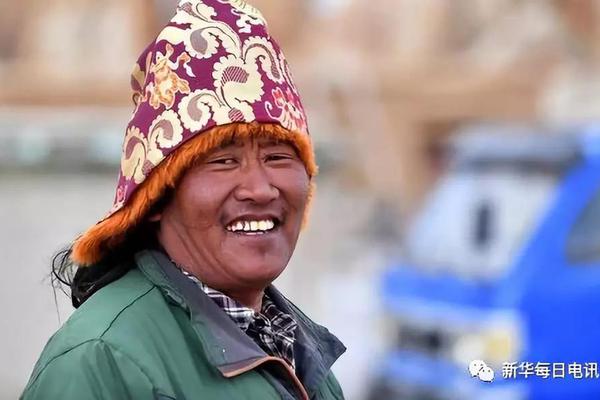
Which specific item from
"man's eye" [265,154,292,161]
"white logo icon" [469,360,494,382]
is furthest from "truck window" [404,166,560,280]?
"man's eye" [265,154,292,161]

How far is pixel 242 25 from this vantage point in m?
2.07

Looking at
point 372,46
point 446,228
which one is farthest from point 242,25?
point 372,46

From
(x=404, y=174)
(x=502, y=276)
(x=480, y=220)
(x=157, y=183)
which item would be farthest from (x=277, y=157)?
(x=404, y=174)

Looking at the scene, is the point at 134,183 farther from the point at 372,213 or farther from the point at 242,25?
the point at 372,213

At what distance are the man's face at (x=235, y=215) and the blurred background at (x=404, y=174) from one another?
18.9 inches

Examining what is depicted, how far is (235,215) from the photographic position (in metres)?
2.02

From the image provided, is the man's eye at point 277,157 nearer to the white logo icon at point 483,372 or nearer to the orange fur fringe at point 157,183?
the orange fur fringe at point 157,183

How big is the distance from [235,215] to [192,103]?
0.19 m

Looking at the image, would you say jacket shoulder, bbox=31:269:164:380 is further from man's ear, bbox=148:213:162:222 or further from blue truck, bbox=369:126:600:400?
blue truck, bbox=369:126:600:400

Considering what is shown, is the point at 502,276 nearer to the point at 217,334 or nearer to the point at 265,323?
the point at 265,323

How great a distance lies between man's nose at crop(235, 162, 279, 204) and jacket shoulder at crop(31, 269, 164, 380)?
20 centimetres

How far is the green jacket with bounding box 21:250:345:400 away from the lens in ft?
5.97

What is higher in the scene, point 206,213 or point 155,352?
point 206,213

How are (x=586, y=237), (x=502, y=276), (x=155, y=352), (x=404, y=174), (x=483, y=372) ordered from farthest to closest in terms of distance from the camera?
1. (x=404, y=174)
2. (x=586, y=237)
3. (x=502, y=276)
4. (x=483, y=372)
5. (x=155, y=352)
